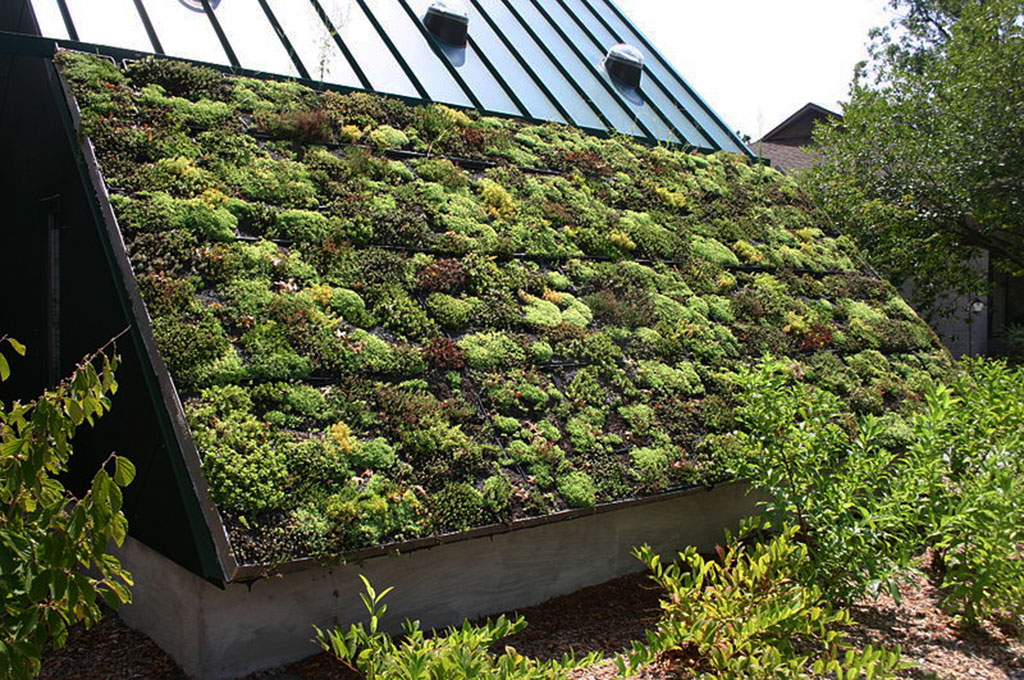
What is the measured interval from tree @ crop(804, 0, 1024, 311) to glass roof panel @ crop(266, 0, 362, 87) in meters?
11.5

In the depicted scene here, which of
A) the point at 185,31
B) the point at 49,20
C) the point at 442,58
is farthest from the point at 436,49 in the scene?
the point at 49,20

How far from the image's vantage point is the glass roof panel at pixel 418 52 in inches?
328

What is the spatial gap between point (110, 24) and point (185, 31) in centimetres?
70

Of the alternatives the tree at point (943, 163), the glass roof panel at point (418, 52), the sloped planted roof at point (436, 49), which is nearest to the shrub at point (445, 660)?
the sloped planted roof at point (436, 49)

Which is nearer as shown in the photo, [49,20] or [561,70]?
[49,20]

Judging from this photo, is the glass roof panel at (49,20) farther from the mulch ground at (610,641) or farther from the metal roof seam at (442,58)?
the mulch ground at (610,641)

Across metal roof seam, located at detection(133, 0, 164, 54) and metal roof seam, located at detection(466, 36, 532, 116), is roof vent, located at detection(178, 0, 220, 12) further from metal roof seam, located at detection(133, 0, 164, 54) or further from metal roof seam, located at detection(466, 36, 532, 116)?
metal roof seam, located at detection(466, 36, 532, 116)

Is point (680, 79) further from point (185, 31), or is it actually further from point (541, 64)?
point (185, 31)

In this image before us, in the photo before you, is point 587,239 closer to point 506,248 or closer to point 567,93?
point 506,248

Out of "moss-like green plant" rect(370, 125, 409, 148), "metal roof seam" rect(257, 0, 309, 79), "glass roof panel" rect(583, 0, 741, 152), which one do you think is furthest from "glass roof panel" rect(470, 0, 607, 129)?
"moss-like green plant" rect(370, 125, 409, 148)

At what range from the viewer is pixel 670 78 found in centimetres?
1146

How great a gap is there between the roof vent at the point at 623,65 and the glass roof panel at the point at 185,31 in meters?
5.27

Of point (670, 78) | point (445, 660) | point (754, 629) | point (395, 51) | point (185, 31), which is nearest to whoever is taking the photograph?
point (445, 660)

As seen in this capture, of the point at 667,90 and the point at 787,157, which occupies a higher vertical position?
the point at 787,157
